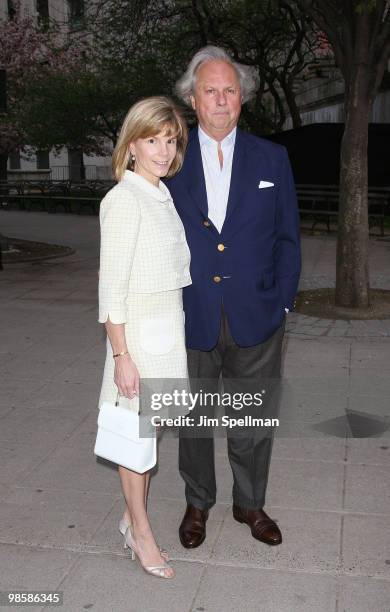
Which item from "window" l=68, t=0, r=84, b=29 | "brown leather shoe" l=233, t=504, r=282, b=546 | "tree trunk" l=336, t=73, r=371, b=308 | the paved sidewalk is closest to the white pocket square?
"brown leather shoe" l=233, t=504, r=282, b=546

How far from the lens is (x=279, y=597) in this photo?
10.8 feet

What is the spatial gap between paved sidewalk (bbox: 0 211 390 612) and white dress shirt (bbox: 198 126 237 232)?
1681mm

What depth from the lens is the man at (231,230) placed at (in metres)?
3.44

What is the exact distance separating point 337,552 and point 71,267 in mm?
10081

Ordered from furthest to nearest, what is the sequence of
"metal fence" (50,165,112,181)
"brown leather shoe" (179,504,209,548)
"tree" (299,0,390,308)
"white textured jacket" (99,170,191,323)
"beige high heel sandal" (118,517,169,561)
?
1. "metal fence" (50,165,112,181)
2. "tree" (299,0,390,308)
3. "brown leather shoe" (179,504,209,548)
4. "beige high heel sandal" (118,517,169,561)
5. "white textured jacket" (99,170,191,323)

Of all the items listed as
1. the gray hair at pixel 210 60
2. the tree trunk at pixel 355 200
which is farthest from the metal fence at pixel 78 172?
the gray hair at pixel 210 60

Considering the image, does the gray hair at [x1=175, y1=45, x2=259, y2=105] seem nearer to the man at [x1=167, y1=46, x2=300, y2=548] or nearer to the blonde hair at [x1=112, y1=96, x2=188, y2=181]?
the man at [x1=167, y1=46, x2=300, y2=548]

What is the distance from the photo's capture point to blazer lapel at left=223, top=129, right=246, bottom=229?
3.44 meters

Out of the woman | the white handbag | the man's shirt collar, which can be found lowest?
the white handbag

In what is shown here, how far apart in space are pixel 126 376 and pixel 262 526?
119 cm

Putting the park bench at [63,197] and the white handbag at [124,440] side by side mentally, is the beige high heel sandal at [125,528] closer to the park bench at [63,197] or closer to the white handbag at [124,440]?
the white handbag at [124,440]

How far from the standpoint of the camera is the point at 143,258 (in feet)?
10.3

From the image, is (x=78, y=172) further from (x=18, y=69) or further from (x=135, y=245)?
(x=135, y=245)

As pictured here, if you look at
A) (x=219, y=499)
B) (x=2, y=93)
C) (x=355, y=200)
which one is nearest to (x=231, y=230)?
(x=219, y=499)
